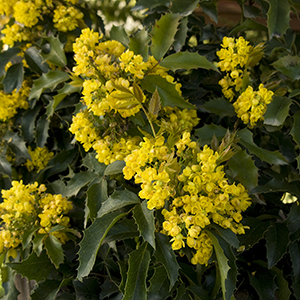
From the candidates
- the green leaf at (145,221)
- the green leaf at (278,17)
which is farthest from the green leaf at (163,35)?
the green leaf at (145,221)

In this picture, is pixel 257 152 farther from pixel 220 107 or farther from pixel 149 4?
pixel 149 4

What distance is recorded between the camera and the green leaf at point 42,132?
1.11 m

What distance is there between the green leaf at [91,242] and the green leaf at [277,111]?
43 centimetres

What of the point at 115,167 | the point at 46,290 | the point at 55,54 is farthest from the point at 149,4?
the point at 46,290

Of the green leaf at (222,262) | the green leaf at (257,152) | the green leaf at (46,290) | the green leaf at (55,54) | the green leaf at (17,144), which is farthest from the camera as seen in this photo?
the green leaf at (17,144)

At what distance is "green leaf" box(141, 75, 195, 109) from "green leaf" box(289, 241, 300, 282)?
1.50 feet

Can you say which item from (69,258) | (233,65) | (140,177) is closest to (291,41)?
(233,65)

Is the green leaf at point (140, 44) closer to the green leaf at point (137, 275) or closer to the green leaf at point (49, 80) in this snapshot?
the green leaf at point (49, 80)

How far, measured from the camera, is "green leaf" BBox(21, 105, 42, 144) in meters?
1.15

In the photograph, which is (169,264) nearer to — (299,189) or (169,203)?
(169,203)

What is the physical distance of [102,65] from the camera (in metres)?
0.73

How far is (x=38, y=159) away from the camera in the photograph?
1.18 m

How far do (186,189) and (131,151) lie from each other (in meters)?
0.17

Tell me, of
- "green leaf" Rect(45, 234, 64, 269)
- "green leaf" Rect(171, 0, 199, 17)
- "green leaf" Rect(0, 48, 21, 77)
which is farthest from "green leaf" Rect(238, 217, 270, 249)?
"green leaf" Rect(0, 48, 21, 77)
